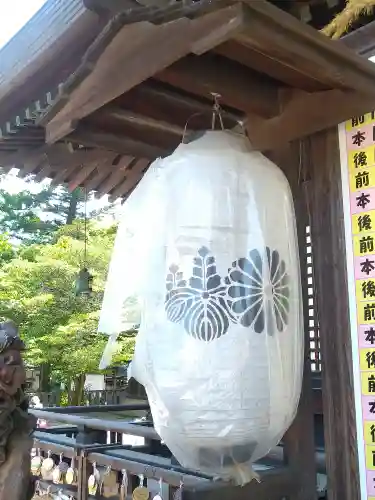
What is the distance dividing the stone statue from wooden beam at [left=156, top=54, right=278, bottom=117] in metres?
1.37

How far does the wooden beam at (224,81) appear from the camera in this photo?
7.38 ft

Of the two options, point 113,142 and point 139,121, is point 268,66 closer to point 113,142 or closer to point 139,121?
point 139,121

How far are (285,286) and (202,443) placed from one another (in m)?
0.74

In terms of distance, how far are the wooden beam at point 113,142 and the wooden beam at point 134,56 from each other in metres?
0.15

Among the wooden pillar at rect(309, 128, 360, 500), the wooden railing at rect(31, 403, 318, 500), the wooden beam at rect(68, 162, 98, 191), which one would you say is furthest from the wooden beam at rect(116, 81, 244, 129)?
the wooden railing at rect(31, 403, 318, 500)

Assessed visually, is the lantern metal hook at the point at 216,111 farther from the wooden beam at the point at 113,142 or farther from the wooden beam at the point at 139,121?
the wooden beam at the point at 113,142

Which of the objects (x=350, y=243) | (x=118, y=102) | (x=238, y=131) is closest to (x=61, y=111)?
(x=118, y=102)

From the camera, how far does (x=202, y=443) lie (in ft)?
6.83

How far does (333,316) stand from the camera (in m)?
2.57

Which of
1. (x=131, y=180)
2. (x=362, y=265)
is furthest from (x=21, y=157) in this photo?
(x=362, y=265)

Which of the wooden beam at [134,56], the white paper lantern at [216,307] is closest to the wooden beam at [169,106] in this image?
the wooden beam at [134,56]

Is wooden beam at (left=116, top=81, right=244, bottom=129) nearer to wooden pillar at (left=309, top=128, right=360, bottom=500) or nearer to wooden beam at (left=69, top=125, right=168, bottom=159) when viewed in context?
wooden beam at (left=69, top=125, right=168, bottom=159)

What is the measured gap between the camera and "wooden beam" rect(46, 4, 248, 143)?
1818 mm

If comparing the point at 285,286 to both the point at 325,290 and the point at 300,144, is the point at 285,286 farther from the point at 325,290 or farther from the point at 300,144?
the point at 300,144
